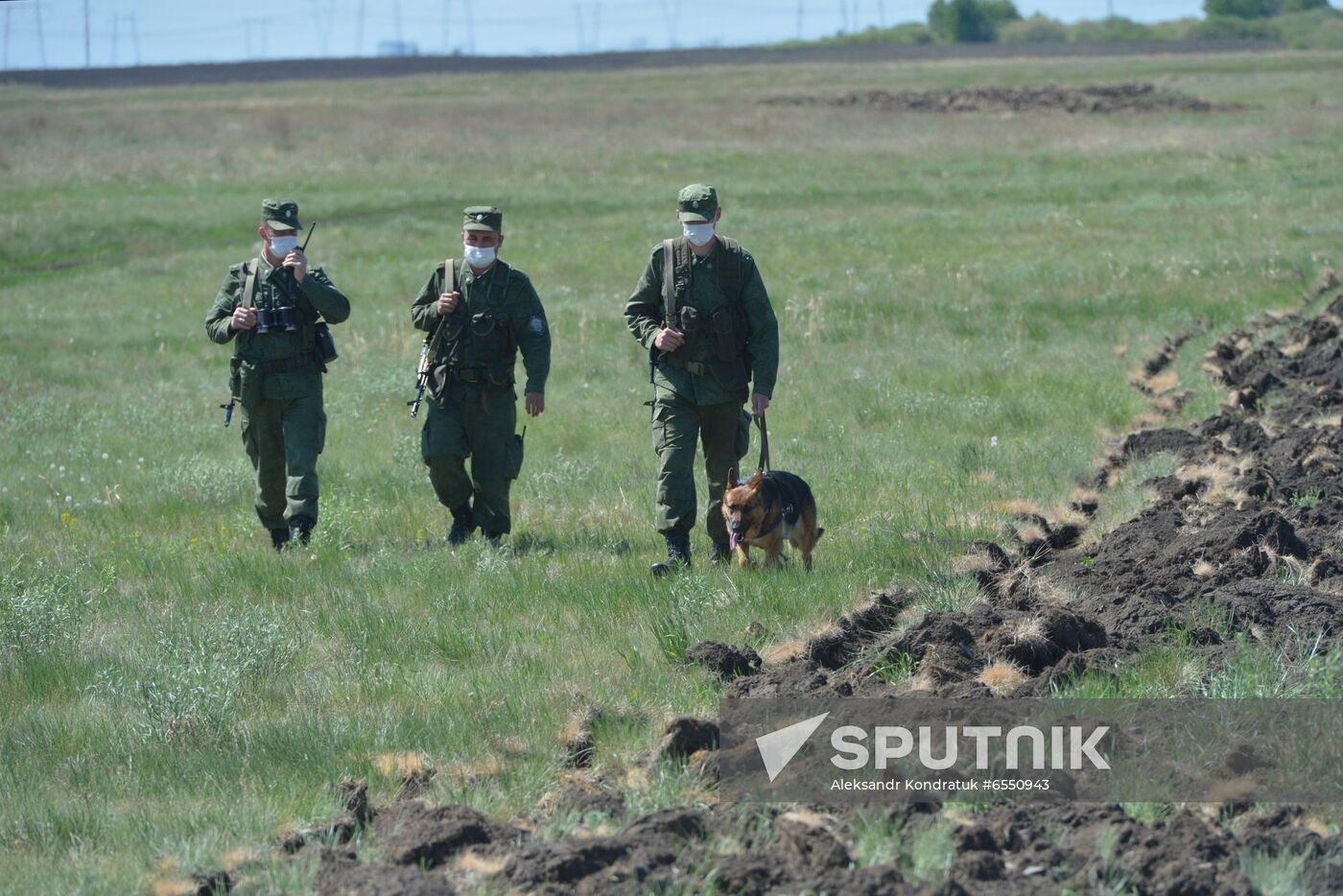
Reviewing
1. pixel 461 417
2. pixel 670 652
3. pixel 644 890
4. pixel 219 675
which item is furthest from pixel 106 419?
pixel 644 890

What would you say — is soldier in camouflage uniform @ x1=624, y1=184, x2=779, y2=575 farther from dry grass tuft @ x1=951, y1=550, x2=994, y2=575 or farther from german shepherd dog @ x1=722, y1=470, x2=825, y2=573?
dry grass tuft @ x1=951, y1=550, x2=994, y2=575

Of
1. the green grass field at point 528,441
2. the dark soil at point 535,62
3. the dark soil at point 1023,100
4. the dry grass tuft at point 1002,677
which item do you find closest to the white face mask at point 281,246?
the green grass field at point 528,441

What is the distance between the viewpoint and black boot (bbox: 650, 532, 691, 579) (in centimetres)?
847

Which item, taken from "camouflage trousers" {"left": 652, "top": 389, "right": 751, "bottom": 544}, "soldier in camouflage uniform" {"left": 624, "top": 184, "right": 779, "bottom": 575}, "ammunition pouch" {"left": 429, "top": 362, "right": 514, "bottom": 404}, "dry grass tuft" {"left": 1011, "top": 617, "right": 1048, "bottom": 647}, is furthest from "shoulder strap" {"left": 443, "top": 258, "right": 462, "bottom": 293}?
"dry grass tuft" {"left": 1011, "top": 617, "right": 1048, "bottom": 647}

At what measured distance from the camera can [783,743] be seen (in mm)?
5422

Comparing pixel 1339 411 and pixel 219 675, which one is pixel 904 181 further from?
pixel 219 675

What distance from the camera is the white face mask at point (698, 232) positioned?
8.30 metres

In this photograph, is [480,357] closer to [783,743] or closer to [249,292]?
[249,292]

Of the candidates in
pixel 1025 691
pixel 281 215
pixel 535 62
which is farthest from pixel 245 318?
pixel 535 62

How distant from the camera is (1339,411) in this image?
37.8ft

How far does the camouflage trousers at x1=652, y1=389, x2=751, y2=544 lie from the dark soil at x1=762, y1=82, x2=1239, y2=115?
47.6 meters

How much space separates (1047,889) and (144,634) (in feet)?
17.0

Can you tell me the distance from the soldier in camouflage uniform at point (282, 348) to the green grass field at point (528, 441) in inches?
22.9

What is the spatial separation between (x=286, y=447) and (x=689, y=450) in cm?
283
